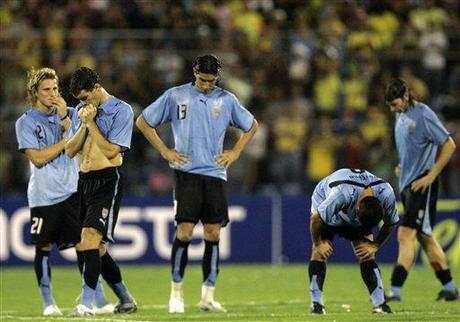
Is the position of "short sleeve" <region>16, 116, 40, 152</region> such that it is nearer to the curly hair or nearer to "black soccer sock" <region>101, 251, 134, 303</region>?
the curly hair

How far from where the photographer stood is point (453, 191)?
2267cm

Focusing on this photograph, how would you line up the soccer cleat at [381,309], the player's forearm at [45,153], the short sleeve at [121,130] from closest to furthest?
the soccer cleat at [381,309] → the short sleeve at [121,130] → the player's forearm at [45,153]

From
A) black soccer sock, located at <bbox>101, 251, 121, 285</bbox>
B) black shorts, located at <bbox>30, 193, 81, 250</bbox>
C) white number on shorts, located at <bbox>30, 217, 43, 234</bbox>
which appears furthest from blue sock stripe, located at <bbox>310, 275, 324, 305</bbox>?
white number on shorts, located at <bbox>30, 217, 43, 234</bbox>

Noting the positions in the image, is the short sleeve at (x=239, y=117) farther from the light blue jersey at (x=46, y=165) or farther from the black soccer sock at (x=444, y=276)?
the black soccer sock at (x=444, y=276)

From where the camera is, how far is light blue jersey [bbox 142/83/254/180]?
1402cm

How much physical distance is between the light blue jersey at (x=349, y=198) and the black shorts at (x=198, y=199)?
1.93m

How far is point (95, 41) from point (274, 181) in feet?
12.9

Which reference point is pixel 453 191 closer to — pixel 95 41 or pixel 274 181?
pixel 274 181

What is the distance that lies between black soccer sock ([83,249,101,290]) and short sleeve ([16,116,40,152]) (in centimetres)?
141

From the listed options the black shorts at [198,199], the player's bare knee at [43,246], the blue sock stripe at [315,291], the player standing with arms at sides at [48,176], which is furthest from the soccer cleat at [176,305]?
the blue sock stripe at [315,291]

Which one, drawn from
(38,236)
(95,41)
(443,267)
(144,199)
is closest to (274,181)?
(144,199)

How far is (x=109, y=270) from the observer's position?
1364 cm

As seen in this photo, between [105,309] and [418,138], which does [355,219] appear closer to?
[105,309]

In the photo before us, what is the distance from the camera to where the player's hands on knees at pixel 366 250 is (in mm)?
12430
